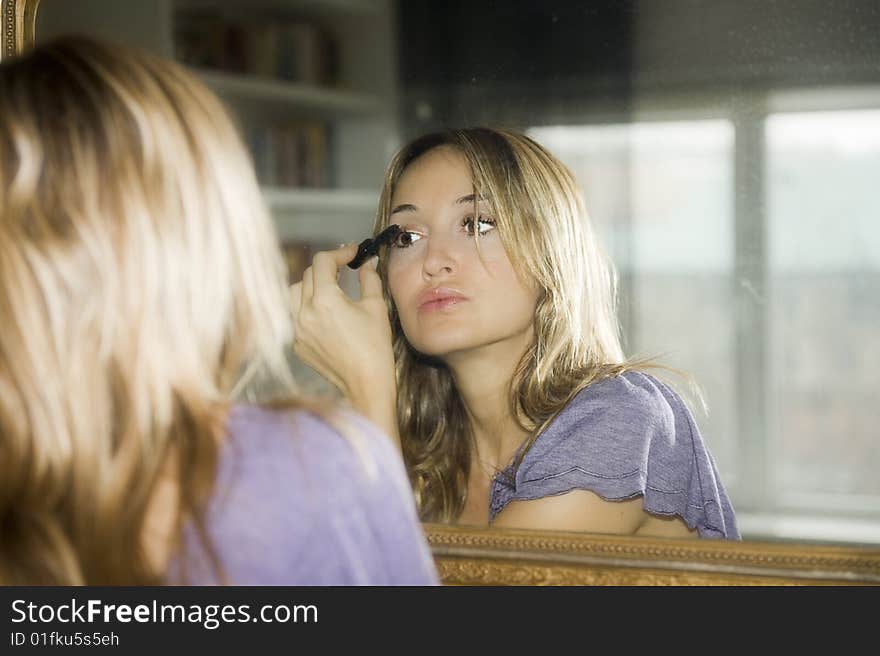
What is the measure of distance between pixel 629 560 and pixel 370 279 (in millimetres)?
359

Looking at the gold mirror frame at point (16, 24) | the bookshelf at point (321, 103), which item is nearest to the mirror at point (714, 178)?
the bookshelf at point (321, 103)

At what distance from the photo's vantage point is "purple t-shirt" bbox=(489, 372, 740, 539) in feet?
2.76

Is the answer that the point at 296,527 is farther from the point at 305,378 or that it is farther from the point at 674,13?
the point at 674,13

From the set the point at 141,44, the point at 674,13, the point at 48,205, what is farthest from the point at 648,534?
the point at 141,44

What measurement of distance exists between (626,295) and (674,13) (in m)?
0.26

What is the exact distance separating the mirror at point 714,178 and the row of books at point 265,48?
27 millimetres

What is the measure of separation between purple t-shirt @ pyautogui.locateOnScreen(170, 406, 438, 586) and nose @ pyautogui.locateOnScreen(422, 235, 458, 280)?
36cm

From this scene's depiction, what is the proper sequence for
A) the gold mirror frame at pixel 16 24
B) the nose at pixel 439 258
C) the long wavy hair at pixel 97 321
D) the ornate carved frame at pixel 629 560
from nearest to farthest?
the long wavy hair at pixel 97 321 < the ornate carved frame at pixel 629 560 < the nose at pixel 439 258 < the gold mirror frame at pixel 16 24

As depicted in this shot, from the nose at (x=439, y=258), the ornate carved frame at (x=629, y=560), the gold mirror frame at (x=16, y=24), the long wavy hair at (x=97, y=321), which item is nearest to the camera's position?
the long wavy hair at (x=97, y=321)

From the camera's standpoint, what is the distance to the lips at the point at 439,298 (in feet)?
2.93

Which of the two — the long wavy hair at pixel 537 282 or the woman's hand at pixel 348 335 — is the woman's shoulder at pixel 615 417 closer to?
the long wavy hair at pixel 537 282

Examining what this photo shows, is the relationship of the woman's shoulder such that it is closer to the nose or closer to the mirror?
the mirror

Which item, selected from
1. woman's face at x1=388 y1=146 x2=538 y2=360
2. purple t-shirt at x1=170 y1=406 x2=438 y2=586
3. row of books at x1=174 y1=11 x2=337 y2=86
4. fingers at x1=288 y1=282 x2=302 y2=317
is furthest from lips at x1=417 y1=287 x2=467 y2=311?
purple t-shirt at x1=170 y1=406 x2=438 y2=586

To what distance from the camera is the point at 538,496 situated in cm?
89
